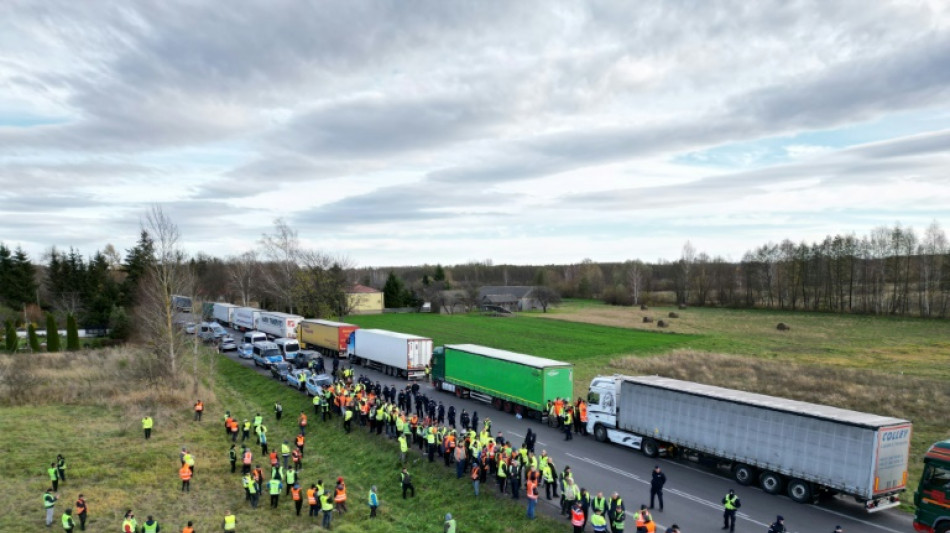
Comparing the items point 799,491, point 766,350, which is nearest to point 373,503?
point 799,491

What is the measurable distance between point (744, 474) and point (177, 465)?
23.2 m

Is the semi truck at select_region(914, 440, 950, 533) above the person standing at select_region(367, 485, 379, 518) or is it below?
above

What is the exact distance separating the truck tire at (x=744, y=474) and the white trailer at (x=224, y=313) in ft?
220

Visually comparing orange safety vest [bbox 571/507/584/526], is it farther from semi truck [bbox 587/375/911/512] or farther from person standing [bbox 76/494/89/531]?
person standing [bbox 76/494/89/531]

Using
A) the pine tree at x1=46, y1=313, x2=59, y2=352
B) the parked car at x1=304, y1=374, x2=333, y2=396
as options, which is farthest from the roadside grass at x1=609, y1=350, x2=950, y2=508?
the pine tree at x1=46, y1=313, x2=59, y2=352

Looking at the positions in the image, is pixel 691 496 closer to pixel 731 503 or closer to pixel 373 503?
pixel 731 503

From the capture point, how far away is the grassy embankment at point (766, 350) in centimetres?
3262

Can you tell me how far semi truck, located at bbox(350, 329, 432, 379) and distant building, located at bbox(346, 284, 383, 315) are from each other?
4929 cm

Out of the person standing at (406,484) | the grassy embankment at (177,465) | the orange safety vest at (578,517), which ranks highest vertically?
the orange safety vest at (578,517)

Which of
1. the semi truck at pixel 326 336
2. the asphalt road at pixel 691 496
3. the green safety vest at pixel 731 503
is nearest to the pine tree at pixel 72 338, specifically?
the semi truck at pixel 326 336

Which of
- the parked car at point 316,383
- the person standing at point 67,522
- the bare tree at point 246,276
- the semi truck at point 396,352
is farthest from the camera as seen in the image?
the bare tree at point 246,276

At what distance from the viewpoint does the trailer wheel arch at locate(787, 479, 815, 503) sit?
1791 centimetres

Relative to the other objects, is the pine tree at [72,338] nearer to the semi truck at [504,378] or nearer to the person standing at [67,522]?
the semi truck at [504,378]

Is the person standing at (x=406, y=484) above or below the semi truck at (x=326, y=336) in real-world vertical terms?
below
